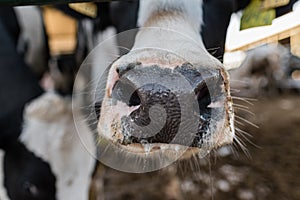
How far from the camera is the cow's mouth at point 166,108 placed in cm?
93

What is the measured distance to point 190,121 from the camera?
961 mm

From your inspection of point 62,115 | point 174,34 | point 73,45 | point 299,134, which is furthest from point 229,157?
point 174,34

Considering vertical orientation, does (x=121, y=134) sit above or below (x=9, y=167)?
above

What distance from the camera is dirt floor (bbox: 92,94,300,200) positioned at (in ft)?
7.02

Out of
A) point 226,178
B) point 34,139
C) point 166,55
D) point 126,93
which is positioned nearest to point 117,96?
point 126,93

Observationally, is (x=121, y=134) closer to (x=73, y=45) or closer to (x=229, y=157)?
(x=73, y=45)

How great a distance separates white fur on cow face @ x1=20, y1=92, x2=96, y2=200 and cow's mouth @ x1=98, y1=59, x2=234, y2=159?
0.49 meters

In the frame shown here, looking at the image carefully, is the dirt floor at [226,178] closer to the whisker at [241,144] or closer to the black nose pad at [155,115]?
the whisker at [241,144]

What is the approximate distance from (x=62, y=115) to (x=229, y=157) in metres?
1.20

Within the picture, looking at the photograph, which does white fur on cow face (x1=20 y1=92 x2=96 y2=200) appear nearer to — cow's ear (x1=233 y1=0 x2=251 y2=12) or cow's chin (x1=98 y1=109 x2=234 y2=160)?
cow's chin (x1=98 y1=109 x2=234 y2=160)

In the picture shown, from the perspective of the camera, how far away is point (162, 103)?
927 mm

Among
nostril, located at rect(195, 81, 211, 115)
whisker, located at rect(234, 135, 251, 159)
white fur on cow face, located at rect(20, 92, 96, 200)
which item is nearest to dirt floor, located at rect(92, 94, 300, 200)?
Answer: whisker, located at rect(234, 135, 251, 159)

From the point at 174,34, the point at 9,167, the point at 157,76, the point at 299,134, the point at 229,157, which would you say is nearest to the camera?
the point at 157,76

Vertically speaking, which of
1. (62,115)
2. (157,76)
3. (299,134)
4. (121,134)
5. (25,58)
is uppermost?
(157,76)
